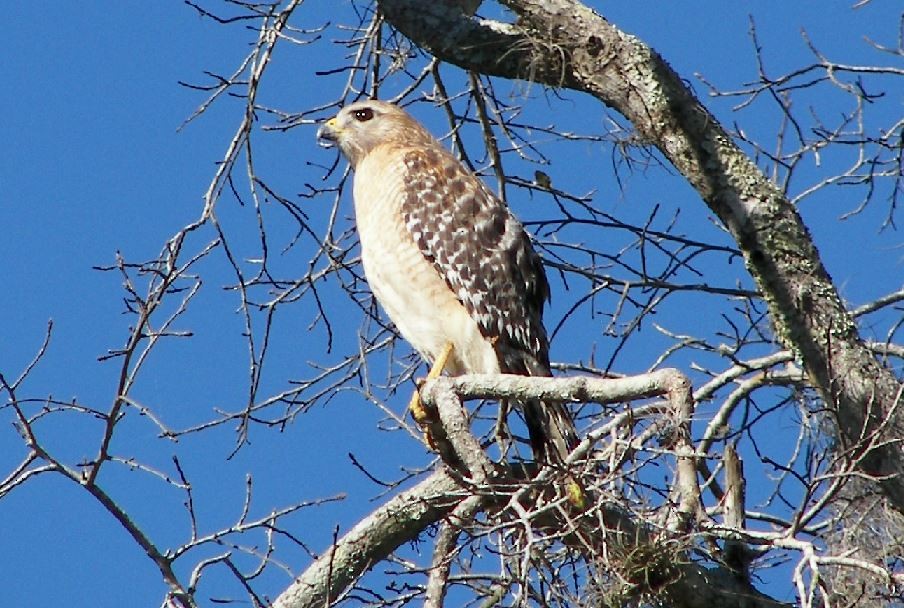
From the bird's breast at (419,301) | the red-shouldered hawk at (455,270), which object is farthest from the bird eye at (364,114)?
the bird's breast at (419,301)

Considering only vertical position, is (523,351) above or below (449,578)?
above

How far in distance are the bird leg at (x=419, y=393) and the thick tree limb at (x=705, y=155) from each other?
116cm

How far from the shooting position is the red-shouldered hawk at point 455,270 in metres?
6.00

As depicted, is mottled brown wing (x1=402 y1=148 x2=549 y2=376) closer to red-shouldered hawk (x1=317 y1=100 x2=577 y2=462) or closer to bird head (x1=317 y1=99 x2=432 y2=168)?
red-shouldered hawk (x1=317 y1=100 x2=577 y2=462)

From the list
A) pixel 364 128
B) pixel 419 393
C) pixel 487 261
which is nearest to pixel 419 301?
pixel 487 261

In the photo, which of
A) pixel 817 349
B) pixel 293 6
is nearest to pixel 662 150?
pixel 817 349

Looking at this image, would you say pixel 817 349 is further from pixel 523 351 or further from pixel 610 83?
pixel 523 351

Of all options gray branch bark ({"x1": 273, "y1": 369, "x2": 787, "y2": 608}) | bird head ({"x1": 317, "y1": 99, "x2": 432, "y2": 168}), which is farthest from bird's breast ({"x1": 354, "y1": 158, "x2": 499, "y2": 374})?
gray branch bark ({"x1": 273, "y1": 369, "x2": 787, "y2": 608})

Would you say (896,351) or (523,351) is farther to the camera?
(523,351)

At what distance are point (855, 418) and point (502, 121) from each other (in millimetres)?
1986

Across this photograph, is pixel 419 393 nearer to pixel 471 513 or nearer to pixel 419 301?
pixel 419 301

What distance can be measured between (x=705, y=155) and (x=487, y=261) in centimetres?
150

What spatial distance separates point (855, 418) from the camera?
4559 millimetres

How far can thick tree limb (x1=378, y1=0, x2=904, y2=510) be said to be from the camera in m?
4.53
